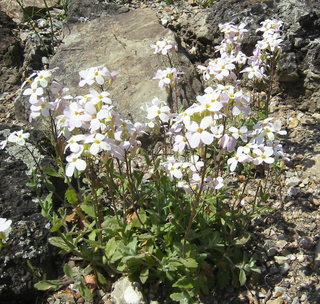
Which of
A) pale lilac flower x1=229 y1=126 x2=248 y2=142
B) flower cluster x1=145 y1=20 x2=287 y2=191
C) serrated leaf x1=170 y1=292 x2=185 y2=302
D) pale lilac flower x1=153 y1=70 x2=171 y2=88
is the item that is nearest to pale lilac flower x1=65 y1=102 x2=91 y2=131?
flower cluster x1=145 y1=20 x2=287 y2=191

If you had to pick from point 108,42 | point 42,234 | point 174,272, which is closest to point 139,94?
point 108,42

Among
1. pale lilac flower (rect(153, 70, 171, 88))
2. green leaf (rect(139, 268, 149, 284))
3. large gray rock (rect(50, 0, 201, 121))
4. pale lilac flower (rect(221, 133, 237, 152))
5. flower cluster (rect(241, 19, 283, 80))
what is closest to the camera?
pale lilac flower (rect(221, 133, 237, 152))

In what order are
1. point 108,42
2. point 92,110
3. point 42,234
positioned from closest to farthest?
1. point 92,110
2. point 42,234
3. point 108,42

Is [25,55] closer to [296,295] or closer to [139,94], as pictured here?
[139,94]

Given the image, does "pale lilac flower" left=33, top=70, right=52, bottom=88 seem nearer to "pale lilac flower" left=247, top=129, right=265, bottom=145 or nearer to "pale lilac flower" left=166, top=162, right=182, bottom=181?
"pale lilac flower" left=166, top=162, right=182, bottom=181

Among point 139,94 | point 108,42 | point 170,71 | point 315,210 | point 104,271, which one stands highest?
point 170,71

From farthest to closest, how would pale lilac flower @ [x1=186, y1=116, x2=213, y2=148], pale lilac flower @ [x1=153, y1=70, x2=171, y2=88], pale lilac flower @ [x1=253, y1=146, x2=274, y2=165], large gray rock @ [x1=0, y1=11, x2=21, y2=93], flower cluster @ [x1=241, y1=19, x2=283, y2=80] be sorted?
large gray rock @ [x1=0, y1=11, x2=21, y2=93] → flower cluster @ [x1=241, y1=19, x2=283, y2=80] → pale lilac flower @ [x1=153, y1=70, x2=171, y2=88] → pale lilac flower @ [x1=253, y1=146, x2=274, y2=165] → pale lilac flower @ [x1=186, y1=116, x2=213, y2=148]
